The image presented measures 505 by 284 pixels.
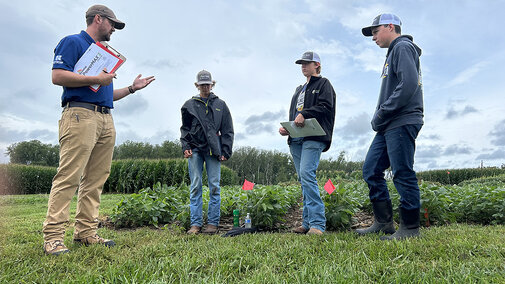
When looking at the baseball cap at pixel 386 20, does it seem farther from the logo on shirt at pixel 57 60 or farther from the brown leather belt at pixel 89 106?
the logo on shirt at pixel 57 60

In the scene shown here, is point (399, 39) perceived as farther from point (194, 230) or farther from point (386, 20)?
point (194, 230)

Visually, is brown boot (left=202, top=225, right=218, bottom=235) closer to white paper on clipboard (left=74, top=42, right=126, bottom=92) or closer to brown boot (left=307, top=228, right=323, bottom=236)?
brown boot (left=307, top=228, right=323, bottom=236)

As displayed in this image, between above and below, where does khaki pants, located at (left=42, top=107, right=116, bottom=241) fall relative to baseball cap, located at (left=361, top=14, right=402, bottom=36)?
below

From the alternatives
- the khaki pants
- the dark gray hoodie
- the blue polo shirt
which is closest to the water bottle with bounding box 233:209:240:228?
the khaki pants

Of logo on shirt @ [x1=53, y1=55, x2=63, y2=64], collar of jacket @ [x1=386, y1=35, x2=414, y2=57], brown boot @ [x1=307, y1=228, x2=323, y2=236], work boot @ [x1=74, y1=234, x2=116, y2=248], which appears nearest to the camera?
logo on shirt @ [x1=53, y1=55, x2=63, y2=64]

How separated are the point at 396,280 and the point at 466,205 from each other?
421 centimetres

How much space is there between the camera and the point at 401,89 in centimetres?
317

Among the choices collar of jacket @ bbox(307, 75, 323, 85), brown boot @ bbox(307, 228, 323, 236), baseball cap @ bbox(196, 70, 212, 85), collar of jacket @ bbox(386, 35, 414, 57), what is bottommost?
brown boot @ bbox(307, 228, 323, 236)

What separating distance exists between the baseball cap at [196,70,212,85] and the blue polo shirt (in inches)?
61.2

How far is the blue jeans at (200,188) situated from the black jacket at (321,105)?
53.8 inches

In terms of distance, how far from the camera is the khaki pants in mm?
2963

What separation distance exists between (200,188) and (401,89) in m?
2.74

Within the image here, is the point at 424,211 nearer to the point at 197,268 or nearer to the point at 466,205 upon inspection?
the point at 466,205

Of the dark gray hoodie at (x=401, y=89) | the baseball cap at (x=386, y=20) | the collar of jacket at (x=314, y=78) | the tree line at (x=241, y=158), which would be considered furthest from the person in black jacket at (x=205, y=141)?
the tree line at (x=241, y=158)
